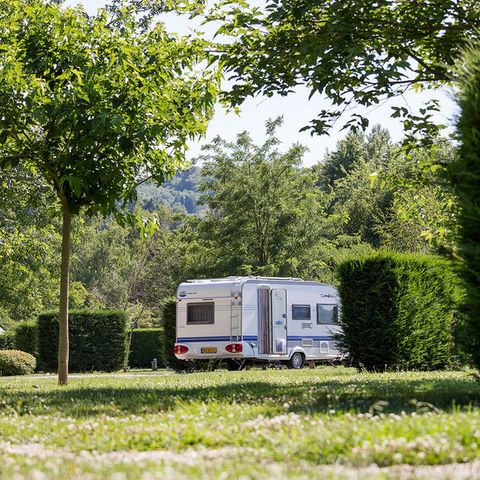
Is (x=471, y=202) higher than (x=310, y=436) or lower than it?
higher

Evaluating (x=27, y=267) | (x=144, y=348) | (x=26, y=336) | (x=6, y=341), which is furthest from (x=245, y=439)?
(x=6, y=341)

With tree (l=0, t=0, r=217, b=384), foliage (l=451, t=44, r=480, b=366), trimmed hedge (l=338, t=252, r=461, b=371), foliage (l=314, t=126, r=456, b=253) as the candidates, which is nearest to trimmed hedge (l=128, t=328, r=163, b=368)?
foliage (l=314, t=126, r=456, b=253)

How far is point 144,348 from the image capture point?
119ft

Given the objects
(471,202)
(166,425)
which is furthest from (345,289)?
(166,425)

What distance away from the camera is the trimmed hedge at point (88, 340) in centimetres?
2830

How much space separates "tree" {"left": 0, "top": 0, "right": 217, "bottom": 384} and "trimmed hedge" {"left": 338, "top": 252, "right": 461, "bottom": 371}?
19.8 ft

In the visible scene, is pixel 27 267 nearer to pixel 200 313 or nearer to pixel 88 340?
pixel 88 340

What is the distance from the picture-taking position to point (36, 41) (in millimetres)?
12391

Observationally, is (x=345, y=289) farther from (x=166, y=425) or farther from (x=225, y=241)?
(x=225, y=241)

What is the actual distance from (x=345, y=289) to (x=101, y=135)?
7.72 metres

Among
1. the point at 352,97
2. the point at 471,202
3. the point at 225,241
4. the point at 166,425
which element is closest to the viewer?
the point at 166,425

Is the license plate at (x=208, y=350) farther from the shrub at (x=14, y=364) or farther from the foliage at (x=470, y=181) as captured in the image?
the foliage at (x=470, y=181)

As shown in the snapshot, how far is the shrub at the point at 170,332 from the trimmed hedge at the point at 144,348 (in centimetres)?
959

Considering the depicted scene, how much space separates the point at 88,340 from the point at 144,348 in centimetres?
814
